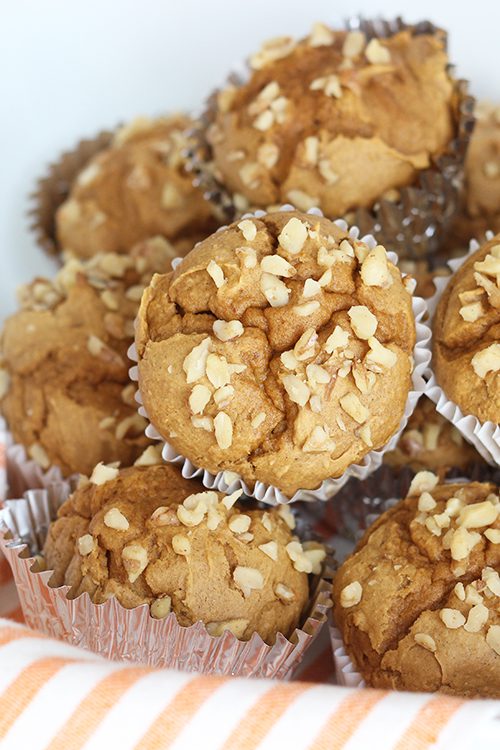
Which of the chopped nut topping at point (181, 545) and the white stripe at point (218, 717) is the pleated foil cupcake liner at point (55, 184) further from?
the white stripe at point (218, 717)

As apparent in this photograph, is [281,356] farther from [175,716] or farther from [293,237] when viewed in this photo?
[175,716]

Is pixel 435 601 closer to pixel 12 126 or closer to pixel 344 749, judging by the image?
pixel 344 749

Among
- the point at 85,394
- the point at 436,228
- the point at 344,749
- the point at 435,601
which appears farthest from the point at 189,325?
the point at 436,228

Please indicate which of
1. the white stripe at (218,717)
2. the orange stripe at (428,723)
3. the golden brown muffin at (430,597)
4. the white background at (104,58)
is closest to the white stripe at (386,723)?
the orange stripe at (428,723)

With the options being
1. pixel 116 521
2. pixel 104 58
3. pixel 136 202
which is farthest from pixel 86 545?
pixel 104 58

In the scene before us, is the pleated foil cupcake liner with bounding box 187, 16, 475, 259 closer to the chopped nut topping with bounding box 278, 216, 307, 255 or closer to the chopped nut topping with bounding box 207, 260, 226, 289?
the chopped nut topping with bounding box 278, 216, 307, 255

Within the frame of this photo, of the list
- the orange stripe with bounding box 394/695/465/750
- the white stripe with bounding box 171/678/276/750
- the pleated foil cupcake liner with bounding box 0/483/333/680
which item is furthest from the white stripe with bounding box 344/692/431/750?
the pleated foil cupcake liner with bounding box 0/483/333/680
